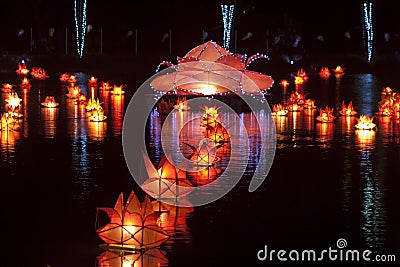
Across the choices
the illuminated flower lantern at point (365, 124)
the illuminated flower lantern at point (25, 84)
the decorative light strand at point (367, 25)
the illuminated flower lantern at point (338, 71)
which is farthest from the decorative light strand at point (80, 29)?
the illuminated flower lantern at point (365, 124)

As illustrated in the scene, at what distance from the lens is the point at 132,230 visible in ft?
32.1

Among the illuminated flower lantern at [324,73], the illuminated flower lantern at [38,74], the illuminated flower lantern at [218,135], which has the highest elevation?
the illuminated flower lantern at [324,73]

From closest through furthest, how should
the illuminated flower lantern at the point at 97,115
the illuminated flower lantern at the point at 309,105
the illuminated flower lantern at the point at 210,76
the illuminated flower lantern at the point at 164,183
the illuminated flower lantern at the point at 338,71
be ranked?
the illuminated flower lantern at the point at 164,183
the illuminated flower lantern at the point at 97,115
the illuminated flower lantern at the point at 309,105
the illuminated flower lantern at the point at 210,76
the illuminated flower lantern at the point at 338,71

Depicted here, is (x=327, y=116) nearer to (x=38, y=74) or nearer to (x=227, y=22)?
(x=38, y=74)

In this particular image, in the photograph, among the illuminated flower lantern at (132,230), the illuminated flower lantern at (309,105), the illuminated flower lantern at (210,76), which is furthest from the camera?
the illuminated flower lantern at (210,76)

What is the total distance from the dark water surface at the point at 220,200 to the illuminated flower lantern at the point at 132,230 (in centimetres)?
15

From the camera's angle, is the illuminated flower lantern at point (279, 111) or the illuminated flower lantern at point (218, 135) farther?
the illuminated flower lantern at point (279, 111)

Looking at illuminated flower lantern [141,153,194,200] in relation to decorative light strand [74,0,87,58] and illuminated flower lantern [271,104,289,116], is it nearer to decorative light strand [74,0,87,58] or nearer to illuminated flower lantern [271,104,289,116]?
illuminated flower lantern [271,104,289,116]

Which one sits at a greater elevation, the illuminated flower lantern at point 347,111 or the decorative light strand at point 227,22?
the decorative light strand at point 227,22

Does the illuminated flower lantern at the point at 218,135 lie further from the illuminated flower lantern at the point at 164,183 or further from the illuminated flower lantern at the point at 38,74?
the illuminated flower lantern at the point at 38,74

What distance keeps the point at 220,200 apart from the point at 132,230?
2712 mm

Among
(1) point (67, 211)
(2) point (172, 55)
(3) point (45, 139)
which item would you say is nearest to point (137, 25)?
(2) point (172, 55)

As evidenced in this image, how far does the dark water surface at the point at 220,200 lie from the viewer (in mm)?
9914

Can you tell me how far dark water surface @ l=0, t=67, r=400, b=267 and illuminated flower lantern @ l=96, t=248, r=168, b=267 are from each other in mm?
68
